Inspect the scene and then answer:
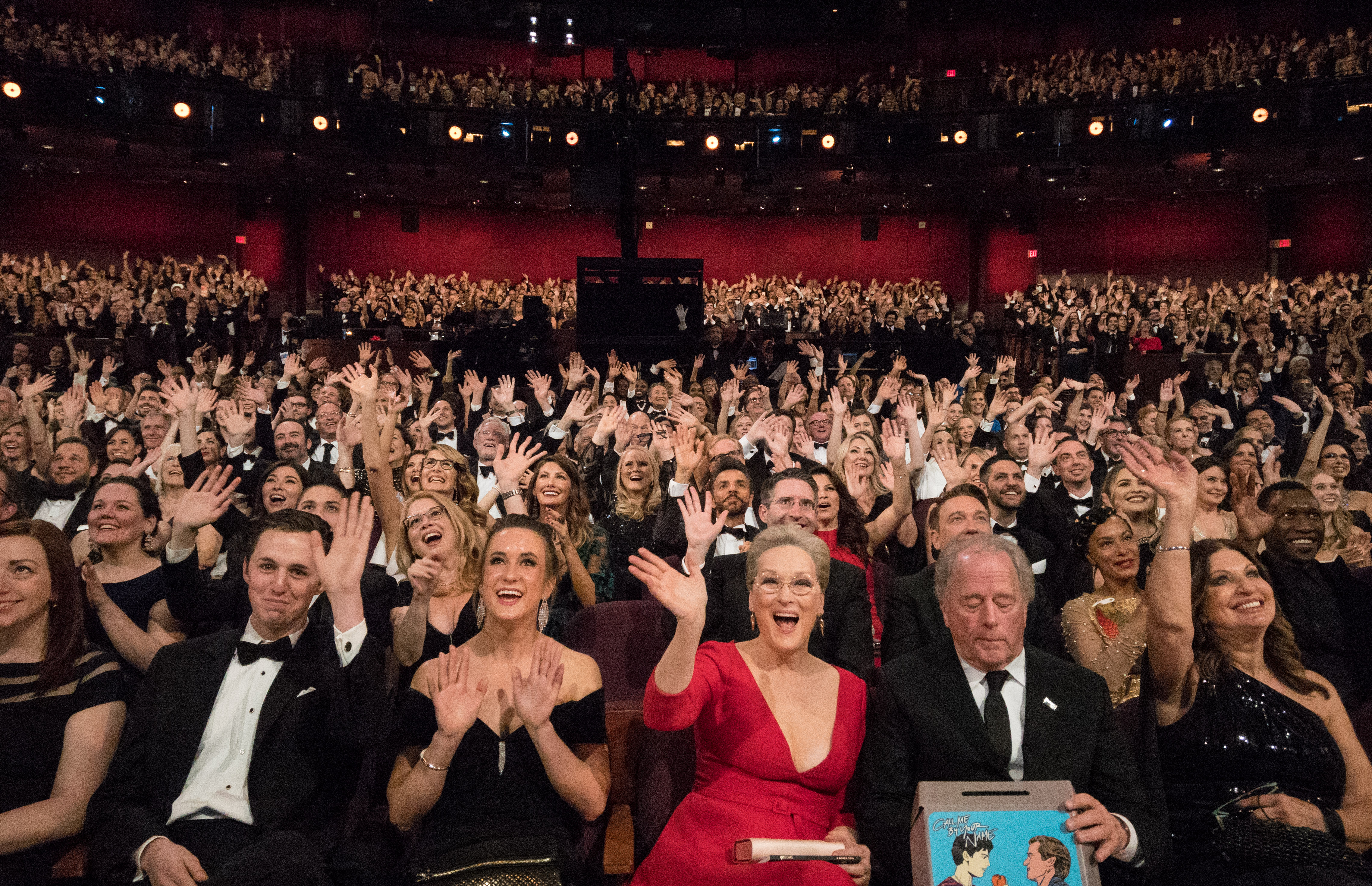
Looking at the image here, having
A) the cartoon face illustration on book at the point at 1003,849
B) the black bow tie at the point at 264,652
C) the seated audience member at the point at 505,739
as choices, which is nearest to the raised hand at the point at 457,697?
the seated audience member at the point at 505,739

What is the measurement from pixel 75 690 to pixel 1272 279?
52.2 ft

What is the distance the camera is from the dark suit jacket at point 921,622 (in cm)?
289

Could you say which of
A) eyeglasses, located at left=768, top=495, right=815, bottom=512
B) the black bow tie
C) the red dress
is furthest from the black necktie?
the black bow tie

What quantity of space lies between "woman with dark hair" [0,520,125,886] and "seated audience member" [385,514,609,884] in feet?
2.28

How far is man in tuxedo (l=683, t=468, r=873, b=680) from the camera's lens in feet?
9.24

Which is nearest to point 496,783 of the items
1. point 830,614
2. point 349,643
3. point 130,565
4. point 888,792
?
point 349,643

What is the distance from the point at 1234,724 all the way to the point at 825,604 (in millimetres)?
1133

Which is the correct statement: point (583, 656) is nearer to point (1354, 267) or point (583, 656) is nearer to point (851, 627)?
point (851, 627)

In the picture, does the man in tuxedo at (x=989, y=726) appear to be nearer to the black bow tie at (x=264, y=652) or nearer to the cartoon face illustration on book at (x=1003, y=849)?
the cartoon face illustration on book at (x=1003, y=849)

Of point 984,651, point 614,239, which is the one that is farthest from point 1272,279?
point 984,651

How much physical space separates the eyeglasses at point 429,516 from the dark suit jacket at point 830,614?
898 mm

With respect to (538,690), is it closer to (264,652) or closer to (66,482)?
(264,652)

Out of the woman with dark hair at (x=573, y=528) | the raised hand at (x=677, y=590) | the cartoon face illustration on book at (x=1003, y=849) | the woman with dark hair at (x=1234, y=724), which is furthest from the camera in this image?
the woman with dark hair at (x=573, y=528)

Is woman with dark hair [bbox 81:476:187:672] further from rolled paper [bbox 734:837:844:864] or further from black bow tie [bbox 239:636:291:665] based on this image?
rolled paper [bbox 734:837:844:864]
